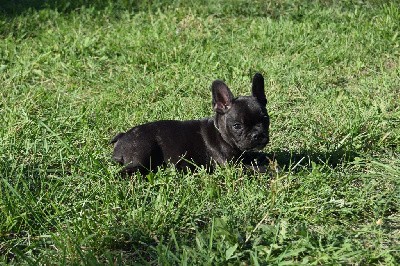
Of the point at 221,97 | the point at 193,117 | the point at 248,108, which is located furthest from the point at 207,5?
the point at 248,108

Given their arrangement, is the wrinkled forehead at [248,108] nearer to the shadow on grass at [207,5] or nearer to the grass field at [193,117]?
the grass field at [193,117]

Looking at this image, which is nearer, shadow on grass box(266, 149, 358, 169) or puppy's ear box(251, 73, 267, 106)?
puppy's ear box(251, 73, 267, 106)

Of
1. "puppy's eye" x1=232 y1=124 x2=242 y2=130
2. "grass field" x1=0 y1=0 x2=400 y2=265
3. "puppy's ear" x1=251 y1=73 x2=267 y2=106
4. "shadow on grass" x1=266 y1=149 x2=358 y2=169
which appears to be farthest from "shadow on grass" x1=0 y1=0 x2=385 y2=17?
"puppy's eye" x1=232 y1=124 x2=242 y2=130

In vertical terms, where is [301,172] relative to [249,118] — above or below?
below

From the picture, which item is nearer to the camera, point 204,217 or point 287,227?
point 287,227

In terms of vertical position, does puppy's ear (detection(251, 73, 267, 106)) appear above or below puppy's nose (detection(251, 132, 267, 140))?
above

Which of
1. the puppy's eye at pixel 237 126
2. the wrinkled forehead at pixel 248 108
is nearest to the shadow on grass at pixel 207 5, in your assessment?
the wrinkled forehead at pixel 248 108

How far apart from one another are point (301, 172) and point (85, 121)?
7.72ft

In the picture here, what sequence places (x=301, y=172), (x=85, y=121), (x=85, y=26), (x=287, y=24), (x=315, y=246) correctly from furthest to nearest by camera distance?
(x=85, y=26), (x=287, y=24), (x=85, y=121), (x=301, y=172), (x=315, y=246)

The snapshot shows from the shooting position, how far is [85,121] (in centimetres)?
626

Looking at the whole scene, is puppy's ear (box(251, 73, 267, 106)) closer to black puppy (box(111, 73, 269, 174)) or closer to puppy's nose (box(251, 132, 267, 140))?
black puppy (box(111, 73, 269, 174))

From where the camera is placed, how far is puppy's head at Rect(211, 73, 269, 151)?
5.05 m

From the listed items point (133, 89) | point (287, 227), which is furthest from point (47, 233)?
point (133, 89)

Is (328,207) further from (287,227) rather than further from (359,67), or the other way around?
(359,67)
